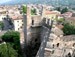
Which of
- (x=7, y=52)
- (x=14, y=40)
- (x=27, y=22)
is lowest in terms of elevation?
(x=14, y=40)

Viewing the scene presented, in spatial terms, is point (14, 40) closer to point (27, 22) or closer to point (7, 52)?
point (27, 22)

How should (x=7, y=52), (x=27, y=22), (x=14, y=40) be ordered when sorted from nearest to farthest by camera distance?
(x=7, y=52), (x=27, y=22), (x=14, y=40)

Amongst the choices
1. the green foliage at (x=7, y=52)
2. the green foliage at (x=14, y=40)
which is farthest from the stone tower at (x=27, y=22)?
the green foliage at (x=7, y=52)

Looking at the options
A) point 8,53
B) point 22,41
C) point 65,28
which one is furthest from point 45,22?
point 65,28

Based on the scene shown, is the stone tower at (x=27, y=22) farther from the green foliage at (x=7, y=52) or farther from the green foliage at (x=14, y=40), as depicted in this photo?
the green foliage at (x=7, y=52)

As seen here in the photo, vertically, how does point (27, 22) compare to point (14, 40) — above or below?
above

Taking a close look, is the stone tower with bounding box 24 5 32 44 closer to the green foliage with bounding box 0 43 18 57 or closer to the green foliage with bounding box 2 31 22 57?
the green foliage with bounding box 2 31 22 57

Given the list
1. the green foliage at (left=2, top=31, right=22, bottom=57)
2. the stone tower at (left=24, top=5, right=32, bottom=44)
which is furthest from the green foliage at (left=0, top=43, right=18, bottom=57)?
the stone tower at (left=24, top=5, right=32, bottom=44)

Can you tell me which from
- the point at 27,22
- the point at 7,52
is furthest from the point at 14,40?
the point at 7,52

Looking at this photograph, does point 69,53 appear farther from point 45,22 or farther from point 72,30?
point 72,30

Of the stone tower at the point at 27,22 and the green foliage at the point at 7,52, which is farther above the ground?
the stone tower at the point at 27,22

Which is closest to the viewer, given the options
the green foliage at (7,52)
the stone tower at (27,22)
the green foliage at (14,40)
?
the green foliage at (7,52)

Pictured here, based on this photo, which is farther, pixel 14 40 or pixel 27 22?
pixel 14 40
